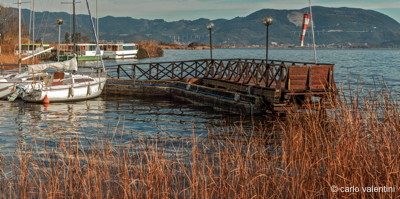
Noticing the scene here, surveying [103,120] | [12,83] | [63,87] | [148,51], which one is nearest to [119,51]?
[148,51]

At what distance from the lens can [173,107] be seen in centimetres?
2644

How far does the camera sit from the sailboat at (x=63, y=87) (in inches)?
1032

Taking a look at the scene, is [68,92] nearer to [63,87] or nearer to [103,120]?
[63,87]

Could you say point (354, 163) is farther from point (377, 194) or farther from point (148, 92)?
point (148, 92)

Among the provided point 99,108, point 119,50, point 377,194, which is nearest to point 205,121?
point 99,108

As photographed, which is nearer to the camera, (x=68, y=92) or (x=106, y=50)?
(x=68, y=92)

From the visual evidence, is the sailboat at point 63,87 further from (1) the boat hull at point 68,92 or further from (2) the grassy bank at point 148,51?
(2) the grassy bank at point 148,51

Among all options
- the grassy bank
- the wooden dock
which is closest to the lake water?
the wooden dock

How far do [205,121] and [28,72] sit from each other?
12953mm

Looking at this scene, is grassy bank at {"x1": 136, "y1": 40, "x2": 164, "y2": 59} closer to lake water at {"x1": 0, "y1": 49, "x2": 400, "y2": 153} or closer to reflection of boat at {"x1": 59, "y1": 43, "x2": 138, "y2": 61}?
reflection of boat at {"x1": 59, "y1": 43, "x2": 138, "y2": 61}

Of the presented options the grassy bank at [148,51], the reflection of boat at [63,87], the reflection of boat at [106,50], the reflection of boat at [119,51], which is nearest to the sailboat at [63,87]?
the reflection of boat at [63,87]

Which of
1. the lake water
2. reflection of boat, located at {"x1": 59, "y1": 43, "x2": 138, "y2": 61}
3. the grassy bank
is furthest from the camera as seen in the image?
the grassy bank

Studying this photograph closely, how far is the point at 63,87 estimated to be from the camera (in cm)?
2725

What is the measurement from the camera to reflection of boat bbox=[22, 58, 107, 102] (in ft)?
86.1
